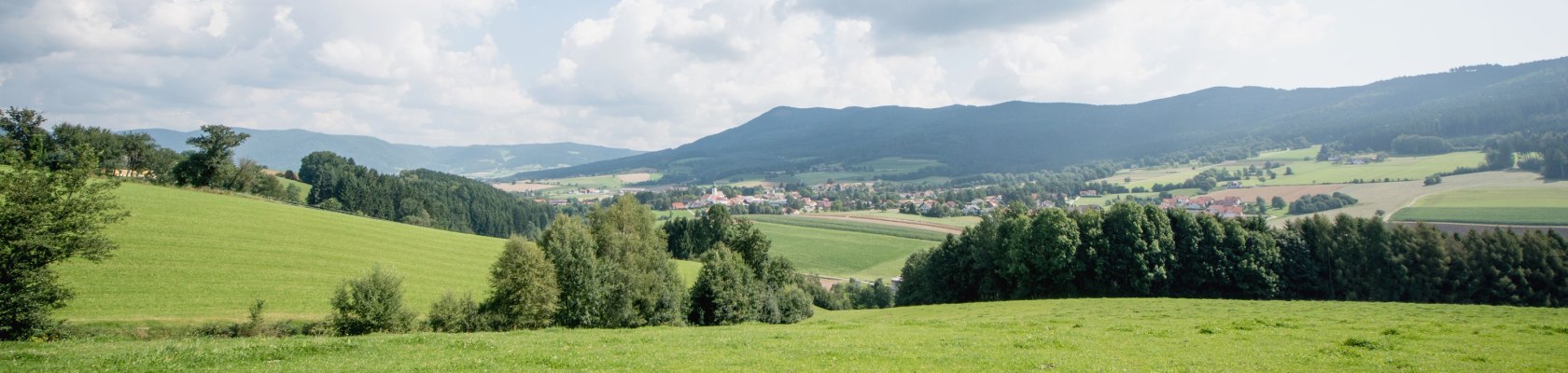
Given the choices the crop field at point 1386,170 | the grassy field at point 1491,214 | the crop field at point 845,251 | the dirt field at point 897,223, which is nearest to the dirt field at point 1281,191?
the crop field at point 1386,170

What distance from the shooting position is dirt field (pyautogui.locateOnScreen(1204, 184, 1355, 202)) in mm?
115625

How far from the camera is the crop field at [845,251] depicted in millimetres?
93750

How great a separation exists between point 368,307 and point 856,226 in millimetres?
106266

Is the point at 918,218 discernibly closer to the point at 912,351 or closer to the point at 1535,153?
the point at 1535,153

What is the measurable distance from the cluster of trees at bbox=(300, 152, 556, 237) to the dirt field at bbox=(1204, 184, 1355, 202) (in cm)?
12542

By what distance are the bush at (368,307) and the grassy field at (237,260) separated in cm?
439

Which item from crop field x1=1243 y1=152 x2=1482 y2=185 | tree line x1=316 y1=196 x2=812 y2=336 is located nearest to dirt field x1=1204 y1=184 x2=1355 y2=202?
crop field x1=1243 y1=152 x2=1482 y2=185

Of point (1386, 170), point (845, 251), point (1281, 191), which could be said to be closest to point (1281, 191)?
point (1281, 191)

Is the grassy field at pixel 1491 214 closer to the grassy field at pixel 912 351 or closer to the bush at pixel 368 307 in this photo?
the grassy field at pixel 912 351

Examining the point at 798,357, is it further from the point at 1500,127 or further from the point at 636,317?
the point at 1500,127

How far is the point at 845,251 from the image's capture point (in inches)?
4104

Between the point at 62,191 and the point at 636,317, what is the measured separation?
22.7 metres

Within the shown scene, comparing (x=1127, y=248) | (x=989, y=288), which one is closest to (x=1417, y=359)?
(x=1127, y=248)

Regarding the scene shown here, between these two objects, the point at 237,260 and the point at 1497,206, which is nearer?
the point at 237,260
